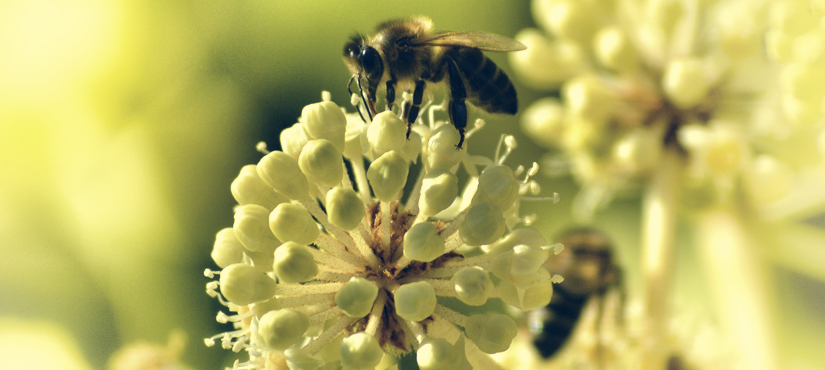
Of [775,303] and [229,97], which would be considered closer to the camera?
[775,303]

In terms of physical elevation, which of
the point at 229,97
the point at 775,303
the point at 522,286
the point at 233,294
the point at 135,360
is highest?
the point at 229,97

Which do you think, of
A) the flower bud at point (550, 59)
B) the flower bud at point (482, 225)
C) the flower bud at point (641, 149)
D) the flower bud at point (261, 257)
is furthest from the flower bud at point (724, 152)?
the flower bud at point (261, 257)

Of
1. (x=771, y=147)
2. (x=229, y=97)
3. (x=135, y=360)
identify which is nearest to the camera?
(x=135, y=360)

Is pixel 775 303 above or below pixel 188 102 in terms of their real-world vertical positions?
below

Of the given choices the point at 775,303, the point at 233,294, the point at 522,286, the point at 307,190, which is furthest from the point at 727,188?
the point at 233,294

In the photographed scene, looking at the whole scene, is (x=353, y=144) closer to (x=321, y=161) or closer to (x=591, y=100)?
(x=321, y=161)

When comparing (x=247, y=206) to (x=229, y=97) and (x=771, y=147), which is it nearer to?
(x=229, y=97)

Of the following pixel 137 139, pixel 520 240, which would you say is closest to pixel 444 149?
pixel 520 240
